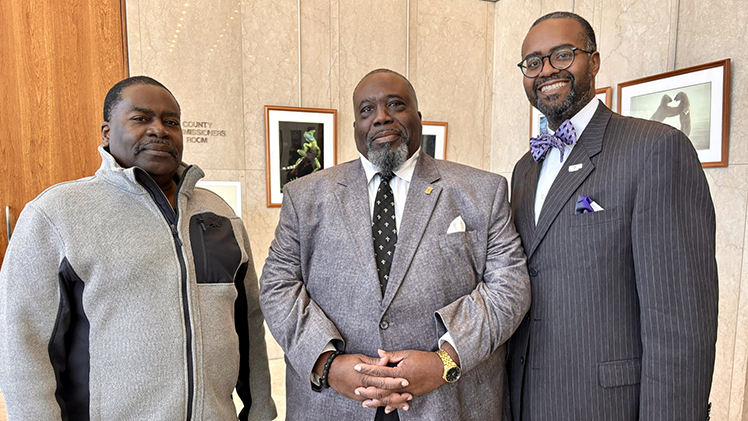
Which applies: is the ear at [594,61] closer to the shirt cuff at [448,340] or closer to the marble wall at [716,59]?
the shirt cuff at [448,340]

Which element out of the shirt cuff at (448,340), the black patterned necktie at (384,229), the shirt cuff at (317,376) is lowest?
the shirt cuff at (317,376)

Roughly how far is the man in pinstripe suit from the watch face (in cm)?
33

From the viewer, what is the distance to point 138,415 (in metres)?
1.46

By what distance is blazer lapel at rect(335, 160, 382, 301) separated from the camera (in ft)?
5.41

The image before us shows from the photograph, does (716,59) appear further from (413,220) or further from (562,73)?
(413,220)

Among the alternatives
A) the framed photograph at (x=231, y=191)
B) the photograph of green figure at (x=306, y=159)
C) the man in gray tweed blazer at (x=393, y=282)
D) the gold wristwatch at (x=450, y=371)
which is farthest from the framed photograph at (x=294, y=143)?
the gold wristwatch at (x=450, y=371)

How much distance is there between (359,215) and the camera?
173 centimetres

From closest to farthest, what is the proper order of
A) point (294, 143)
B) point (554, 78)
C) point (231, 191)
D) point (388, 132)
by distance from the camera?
point (554, 78) → point (388, 132) → point (231, 191) → point (294, 143)

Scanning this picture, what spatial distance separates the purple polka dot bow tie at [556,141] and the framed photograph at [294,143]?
8.68ft

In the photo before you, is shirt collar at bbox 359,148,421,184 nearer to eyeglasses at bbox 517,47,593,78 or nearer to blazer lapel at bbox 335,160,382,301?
blazer lapel at bbox 335,160,382,301

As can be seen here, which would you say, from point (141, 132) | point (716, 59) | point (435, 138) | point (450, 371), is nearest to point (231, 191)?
point (435, 138)

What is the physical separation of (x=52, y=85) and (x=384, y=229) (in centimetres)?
324

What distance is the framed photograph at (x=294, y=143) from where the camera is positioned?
160 inches

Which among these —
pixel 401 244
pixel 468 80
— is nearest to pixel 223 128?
pixel 468 80
